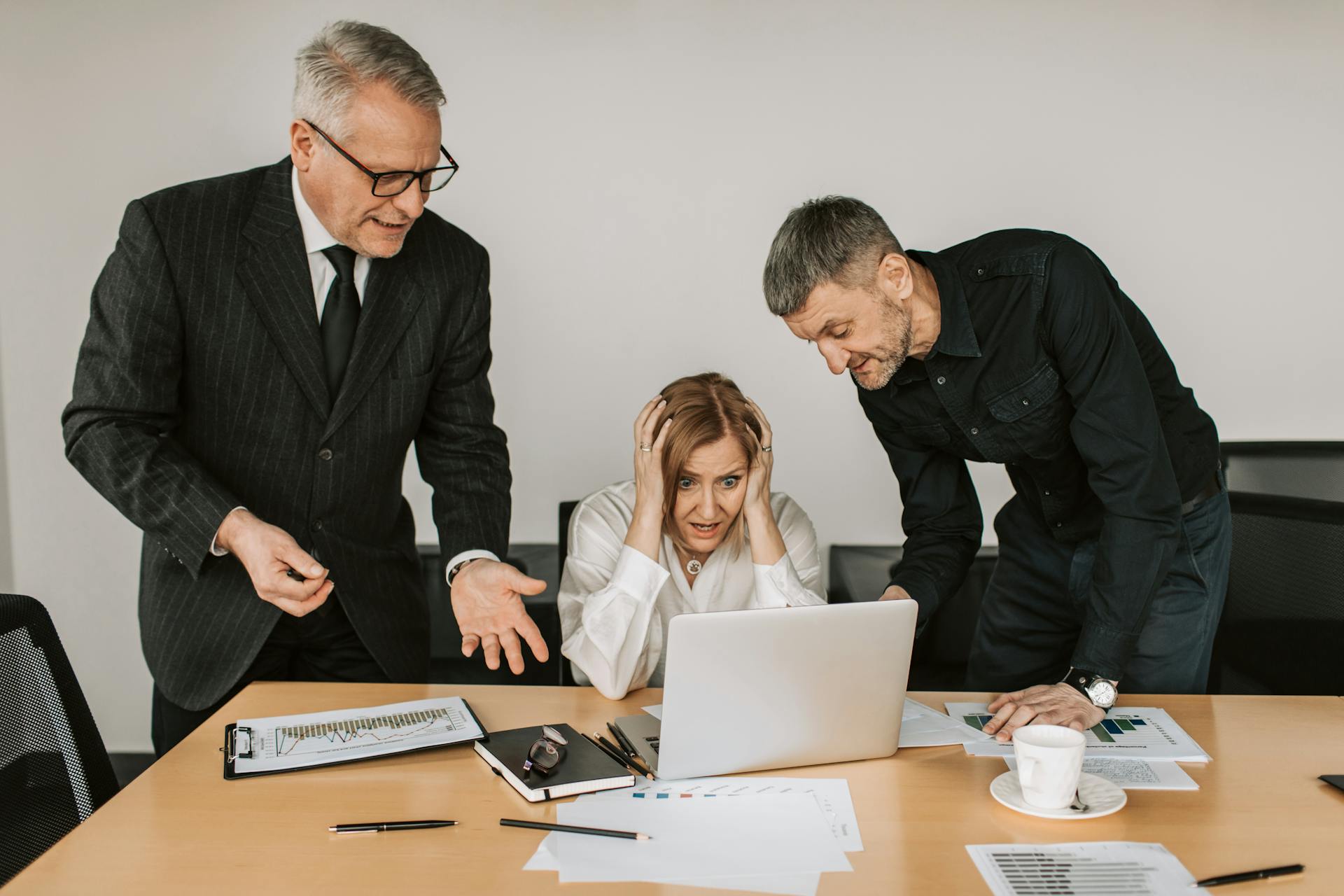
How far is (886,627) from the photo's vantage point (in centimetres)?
141

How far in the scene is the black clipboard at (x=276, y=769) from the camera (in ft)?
4.61

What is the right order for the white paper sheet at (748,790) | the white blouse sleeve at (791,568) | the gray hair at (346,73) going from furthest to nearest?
1. the white blouse sleeve at (791,568)
2. the gray hair at (346,73)
3. the white paper sheet at (748,790)

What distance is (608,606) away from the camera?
1.91 m

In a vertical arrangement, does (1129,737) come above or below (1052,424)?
below

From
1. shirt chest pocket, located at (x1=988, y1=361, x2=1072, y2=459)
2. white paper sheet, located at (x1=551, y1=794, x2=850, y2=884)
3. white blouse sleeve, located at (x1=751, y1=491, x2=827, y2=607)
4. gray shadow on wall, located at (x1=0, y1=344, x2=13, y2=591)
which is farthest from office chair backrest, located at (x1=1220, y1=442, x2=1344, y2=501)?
gray shadow on wall, located at (x1=0, y1=344, x2=13, y2=591)

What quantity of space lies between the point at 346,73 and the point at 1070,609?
164 centimetres

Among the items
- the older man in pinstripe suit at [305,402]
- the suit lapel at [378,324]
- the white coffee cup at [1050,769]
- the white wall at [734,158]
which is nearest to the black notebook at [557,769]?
the older man in pinstripe suit at [305,402]

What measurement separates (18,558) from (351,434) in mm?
1993

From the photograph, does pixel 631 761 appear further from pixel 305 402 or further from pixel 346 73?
pixel 346 73

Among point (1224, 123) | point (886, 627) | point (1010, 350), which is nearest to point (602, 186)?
point (1010, 350)

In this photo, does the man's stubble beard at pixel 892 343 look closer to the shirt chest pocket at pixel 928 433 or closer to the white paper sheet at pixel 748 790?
the shirt chest pocket at pixel 928 433

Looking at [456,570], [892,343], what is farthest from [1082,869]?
[456,570]

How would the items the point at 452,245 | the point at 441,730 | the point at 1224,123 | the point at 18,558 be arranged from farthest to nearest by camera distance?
the point at 18,558, the point at 1224,123, the point at 452,245, the point at 441,730

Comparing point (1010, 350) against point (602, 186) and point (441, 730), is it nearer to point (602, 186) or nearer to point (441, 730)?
point (441, 730)
